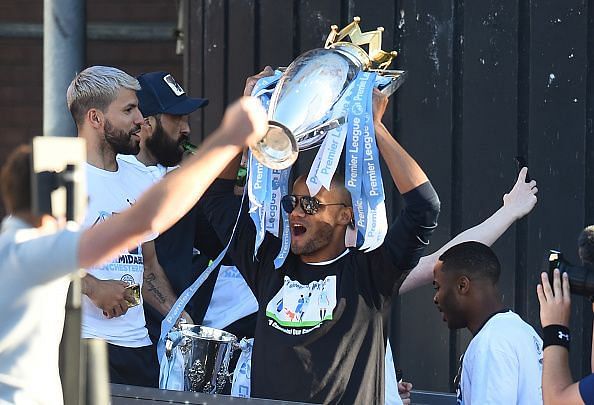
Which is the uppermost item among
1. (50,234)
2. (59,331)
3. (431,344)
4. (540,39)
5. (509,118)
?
(540,39)

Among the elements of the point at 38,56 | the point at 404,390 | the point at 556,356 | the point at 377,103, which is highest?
the point at 38,56

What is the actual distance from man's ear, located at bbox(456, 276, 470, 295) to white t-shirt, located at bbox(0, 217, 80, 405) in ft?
5.54

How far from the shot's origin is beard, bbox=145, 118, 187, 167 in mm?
4902

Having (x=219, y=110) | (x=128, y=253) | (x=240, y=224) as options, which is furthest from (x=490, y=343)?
(x=219, y=110)

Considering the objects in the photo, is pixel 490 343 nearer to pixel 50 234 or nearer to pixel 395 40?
pixel 50 234

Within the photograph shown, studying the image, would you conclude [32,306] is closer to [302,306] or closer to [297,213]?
[302,306]

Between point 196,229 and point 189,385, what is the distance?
2.98 feet

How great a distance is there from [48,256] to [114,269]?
1.94 meters

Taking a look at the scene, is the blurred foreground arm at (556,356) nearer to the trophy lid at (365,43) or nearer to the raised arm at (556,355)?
the raised arm at (556,355)

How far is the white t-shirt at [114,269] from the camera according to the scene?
414cm

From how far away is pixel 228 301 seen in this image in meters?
4.86

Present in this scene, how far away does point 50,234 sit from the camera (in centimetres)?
228

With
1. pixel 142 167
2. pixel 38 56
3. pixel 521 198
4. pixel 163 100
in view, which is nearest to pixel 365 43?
pixel 521 198

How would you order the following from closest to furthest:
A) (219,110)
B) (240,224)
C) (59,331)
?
(59,331) → (240,224) → (219,110)
